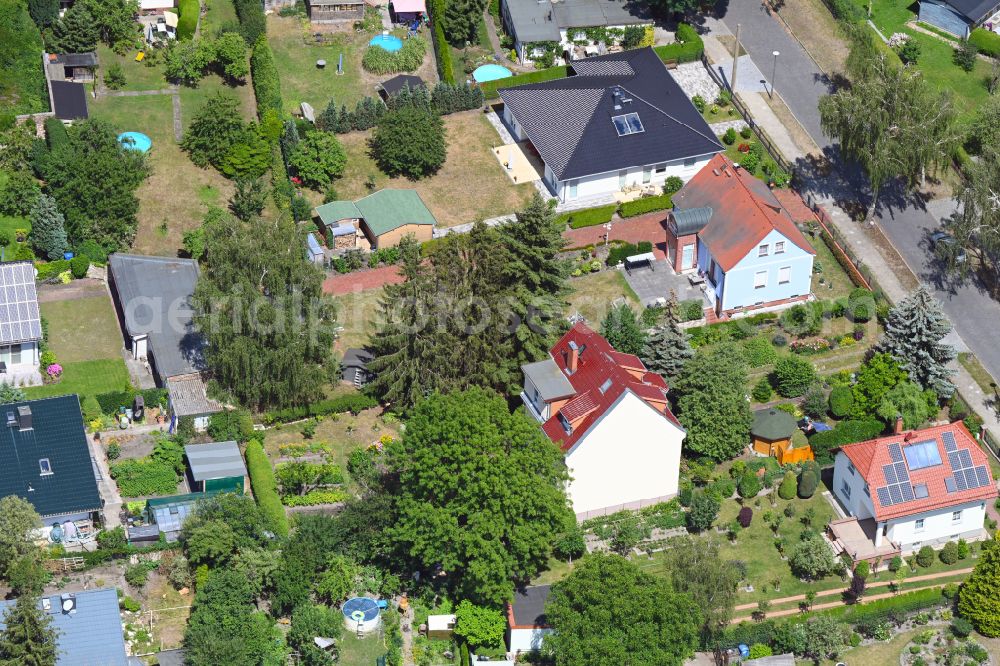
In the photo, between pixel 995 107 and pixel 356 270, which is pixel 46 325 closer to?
pixel 356 270

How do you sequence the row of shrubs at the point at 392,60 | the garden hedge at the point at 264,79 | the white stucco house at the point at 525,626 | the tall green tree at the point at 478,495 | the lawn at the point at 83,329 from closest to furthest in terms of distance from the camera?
the tall green tree at the point at 478,495 < the white stucco house at the point at 525,626 < the lawn at the point at 83,329 < the garden hedge at the point at 264,79 < the row of shrubs at the point at 392,60

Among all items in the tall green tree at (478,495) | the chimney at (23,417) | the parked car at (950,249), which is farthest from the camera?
the parked car at (950,249)

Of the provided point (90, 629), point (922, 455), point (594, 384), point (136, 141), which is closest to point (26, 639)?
point (90, 629)

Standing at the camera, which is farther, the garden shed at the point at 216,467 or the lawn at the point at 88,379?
the lawn at the point at 88,379

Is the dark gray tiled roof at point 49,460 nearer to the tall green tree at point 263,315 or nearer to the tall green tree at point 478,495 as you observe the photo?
the tall green tree at point 263,315

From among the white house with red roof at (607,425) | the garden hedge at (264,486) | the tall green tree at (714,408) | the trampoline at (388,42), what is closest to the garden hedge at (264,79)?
the trampoline at (388,42)

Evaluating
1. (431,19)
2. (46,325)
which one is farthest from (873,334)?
(46,325)
